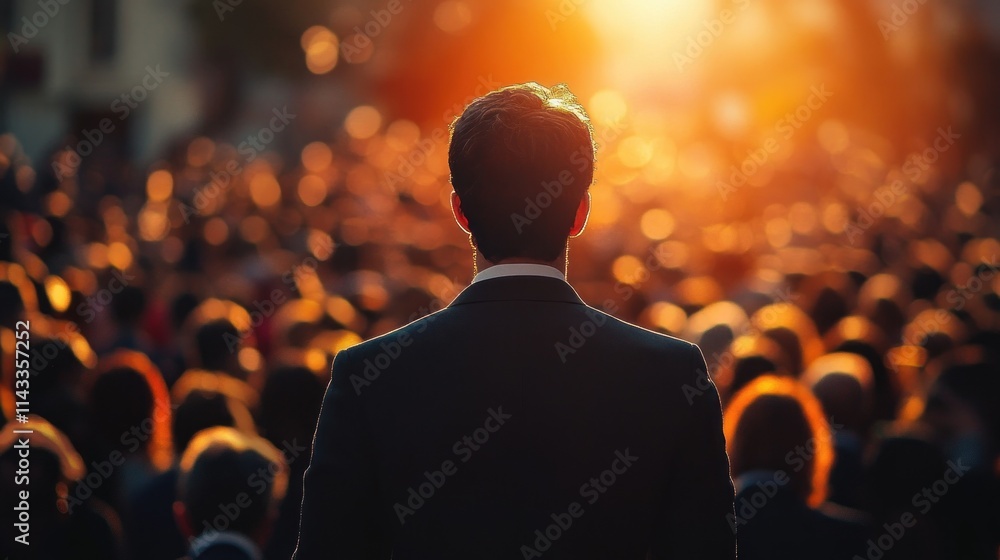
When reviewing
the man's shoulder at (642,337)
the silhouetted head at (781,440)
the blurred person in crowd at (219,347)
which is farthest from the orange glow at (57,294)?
the man's shoulder at (642,337)

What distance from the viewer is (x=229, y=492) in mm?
3783

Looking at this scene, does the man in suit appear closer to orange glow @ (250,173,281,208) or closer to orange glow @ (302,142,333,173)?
orange glow @ (250,173,281,208)

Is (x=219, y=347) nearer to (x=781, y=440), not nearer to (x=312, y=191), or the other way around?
(x=781, y=440)

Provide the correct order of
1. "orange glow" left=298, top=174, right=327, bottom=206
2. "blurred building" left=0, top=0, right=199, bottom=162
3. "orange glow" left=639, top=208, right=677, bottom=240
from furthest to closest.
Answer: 1. "blurred building" left=0, top=0, right=199, bottom=162
2. "orange glow" left=298, top=174, right=327, bottom=206
3. "orange glow" left=639, top=208, right=677, bottom=240

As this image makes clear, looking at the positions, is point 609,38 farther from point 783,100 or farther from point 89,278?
point 89,278

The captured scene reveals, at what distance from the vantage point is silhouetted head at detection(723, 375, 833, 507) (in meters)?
4.04

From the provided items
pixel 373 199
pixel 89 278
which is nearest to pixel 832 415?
pixel 89 278

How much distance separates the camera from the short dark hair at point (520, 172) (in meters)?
2.48

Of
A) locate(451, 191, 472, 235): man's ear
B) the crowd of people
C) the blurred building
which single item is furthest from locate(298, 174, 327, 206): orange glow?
locate(451, 191, 472, 235): man's ear

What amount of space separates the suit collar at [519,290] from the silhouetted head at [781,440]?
1797mm

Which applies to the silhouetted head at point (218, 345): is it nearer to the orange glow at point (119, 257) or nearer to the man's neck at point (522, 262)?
the orange glow at point (119, 257)

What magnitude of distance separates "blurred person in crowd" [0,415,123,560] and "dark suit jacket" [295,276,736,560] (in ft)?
6.32

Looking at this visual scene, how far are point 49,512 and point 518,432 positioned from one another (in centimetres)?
220

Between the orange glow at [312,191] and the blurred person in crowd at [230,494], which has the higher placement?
the blurred person in crowd at [230,494]
